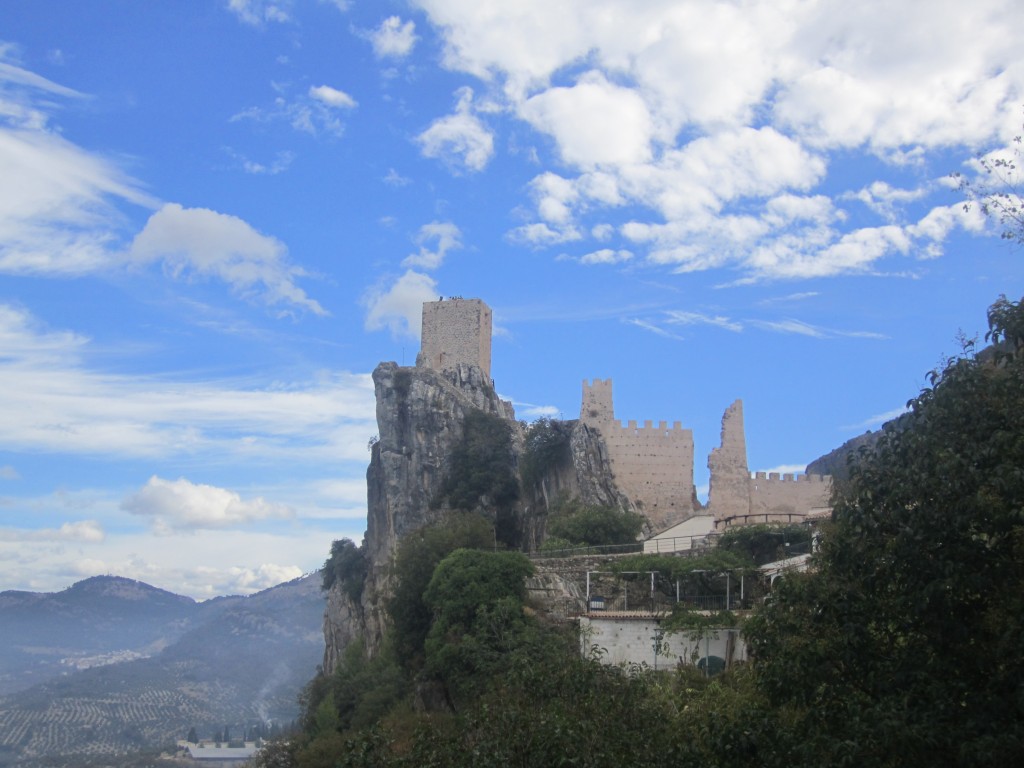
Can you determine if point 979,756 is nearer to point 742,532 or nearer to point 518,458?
point 742,532

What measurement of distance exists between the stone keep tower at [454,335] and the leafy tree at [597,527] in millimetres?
21116

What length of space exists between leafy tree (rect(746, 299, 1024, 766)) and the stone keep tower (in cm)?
4998

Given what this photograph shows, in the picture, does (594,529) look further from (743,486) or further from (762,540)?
(762,540)

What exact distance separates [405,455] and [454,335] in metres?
9.42

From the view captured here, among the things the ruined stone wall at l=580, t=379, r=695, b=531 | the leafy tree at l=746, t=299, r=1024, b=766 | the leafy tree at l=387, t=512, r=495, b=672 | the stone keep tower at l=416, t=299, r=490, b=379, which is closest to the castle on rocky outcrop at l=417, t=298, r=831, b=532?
the ruined stone wall at l=580, t=379, r=695, b=531

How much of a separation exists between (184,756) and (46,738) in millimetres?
32534

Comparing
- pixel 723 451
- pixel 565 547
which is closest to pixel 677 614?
pixel 565 547

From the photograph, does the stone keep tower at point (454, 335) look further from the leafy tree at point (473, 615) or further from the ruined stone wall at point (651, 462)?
the leafy tree at point (473, 615)

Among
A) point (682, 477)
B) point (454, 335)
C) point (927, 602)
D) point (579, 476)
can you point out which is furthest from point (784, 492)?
point (927, 602)

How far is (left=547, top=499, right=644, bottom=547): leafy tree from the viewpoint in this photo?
4050cm

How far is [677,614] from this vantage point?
27141 mm

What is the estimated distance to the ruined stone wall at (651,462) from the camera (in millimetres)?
48000

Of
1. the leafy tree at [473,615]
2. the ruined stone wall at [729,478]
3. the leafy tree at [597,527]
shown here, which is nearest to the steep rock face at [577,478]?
the leafy tree at [597,527]

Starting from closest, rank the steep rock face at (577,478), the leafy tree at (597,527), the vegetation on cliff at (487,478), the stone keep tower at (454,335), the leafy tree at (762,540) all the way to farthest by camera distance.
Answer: the leafy tree at (762,540) → the leafy tree at (597,527) → the steep rock face at (577,478) → the vegetation on cliff at (487,478) → the stone keep tower at (454,335)
